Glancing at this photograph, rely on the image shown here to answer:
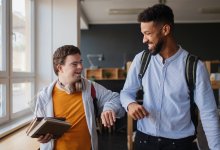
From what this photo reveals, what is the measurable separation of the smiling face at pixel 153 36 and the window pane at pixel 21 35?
2666mm

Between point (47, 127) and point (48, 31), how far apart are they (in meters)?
3.25

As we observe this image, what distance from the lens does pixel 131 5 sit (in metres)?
7.16

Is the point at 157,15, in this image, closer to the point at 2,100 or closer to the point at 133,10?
the point at 2,100

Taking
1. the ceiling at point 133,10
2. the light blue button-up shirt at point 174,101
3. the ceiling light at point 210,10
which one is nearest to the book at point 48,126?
the light blue button-up shirt at point 174,101

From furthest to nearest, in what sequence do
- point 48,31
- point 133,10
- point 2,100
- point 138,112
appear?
point 133,10
point 48,31
point 2,100
point 138,112

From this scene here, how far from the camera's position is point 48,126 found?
1506mm

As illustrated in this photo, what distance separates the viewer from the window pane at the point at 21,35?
3.72m

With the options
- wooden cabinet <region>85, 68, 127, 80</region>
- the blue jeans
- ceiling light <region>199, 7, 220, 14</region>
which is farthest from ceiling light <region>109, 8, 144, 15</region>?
the blue jeans

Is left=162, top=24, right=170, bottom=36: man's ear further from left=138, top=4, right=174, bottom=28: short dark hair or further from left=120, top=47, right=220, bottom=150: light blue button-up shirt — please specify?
left=120, top=47, right=220, bottom=150: light blue button-up shirt

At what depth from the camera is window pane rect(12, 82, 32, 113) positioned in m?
3.63

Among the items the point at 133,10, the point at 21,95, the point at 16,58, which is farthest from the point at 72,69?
the point at 133,10

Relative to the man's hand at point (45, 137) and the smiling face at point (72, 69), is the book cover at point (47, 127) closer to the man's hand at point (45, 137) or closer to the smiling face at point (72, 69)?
the man's hand at point (45, 137)

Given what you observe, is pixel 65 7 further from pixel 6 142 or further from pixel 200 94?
pixel 200 94

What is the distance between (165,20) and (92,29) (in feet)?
26.6
